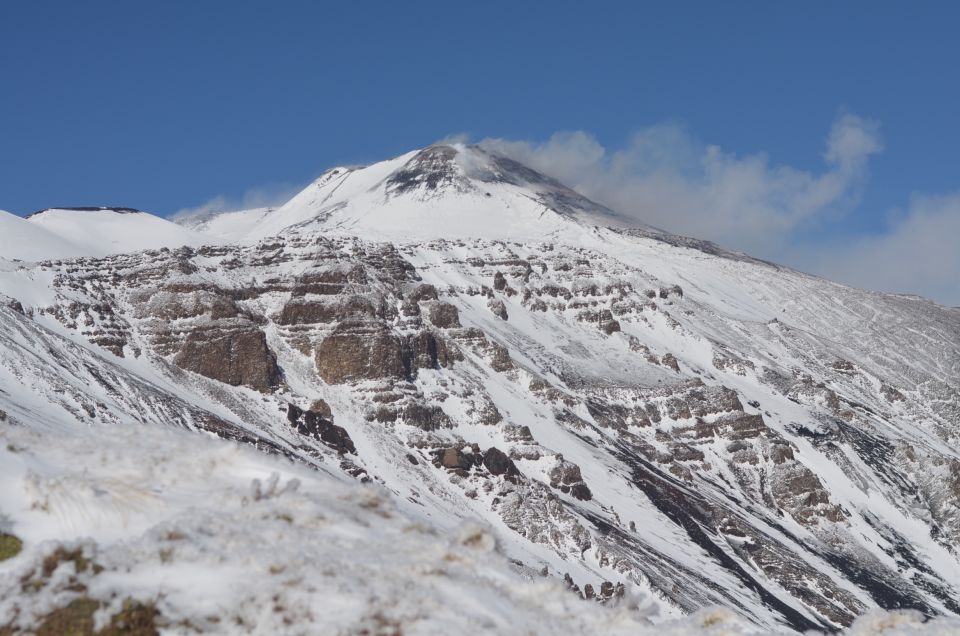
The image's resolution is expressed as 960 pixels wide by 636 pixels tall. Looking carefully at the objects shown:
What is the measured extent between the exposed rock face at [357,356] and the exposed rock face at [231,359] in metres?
8.52

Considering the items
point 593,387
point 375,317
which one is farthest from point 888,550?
point 375,317

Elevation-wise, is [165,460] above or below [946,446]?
below

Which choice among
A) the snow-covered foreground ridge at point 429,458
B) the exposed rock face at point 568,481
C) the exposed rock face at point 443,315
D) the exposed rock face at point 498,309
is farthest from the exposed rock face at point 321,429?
the exposed rock face at point 498,309

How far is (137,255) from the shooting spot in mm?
137500

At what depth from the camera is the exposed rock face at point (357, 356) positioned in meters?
117

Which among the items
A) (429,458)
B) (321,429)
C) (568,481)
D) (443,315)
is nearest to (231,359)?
(321,429)

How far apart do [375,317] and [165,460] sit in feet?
365

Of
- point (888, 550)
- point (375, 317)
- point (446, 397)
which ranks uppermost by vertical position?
point (375, 317)

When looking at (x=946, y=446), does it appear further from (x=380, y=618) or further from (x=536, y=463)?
(x=380, y=618)

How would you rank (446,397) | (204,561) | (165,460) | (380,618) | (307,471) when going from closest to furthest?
1. (380,618)
2. (204,561)
3. (165,460)
4. (307,471)
5. (446,397)

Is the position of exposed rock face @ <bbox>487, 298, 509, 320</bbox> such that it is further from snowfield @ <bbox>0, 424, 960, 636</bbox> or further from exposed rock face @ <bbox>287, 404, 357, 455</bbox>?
snowfield @ <bbox>0, 424, 960, 636</bbox>

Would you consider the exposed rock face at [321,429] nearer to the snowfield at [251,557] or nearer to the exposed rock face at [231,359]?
the exposed rock face at [231,359]

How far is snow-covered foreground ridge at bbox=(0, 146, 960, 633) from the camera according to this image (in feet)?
41.6

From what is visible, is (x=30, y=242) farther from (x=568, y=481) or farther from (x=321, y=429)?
(x=568, y=481)
